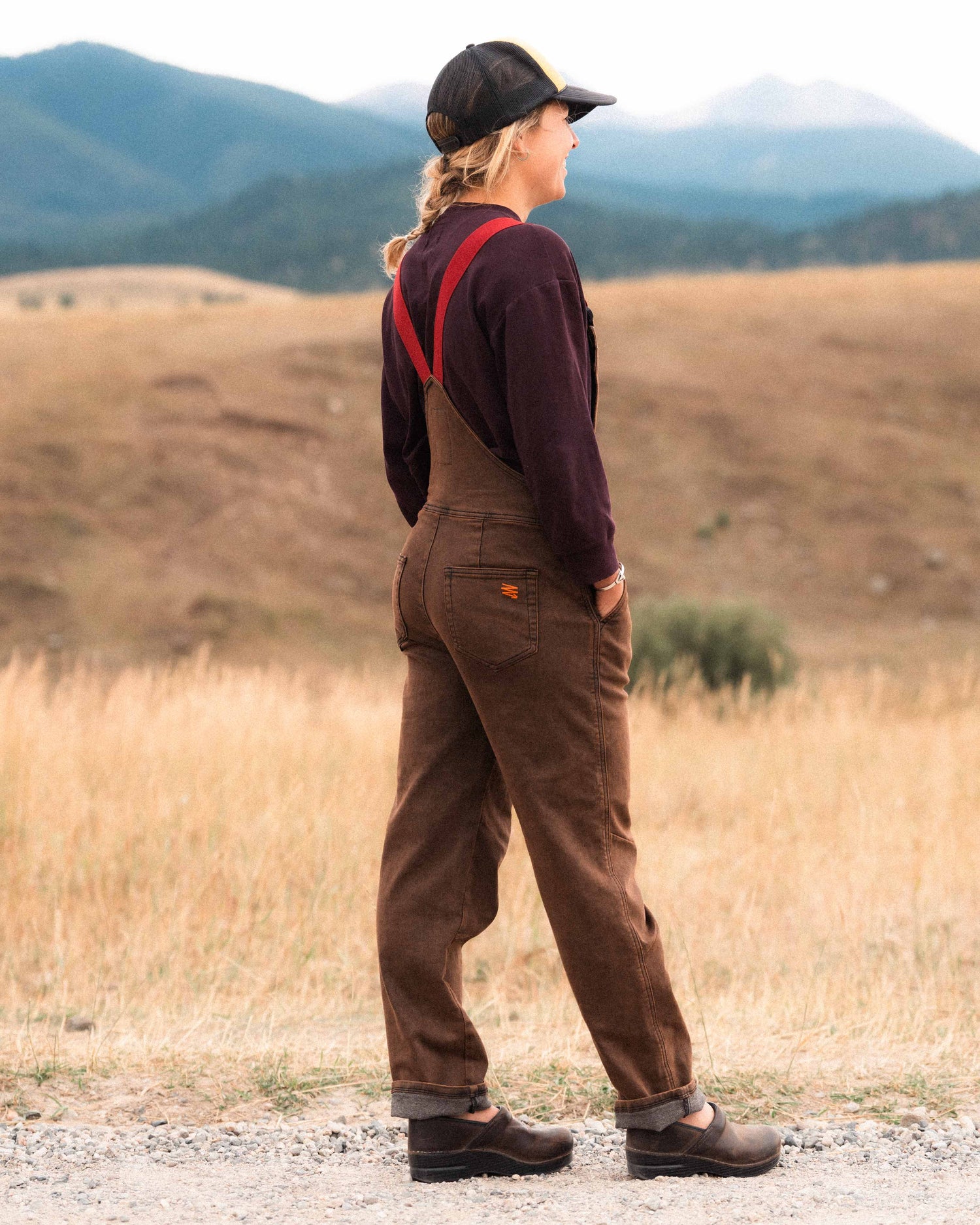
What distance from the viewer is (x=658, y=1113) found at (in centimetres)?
277

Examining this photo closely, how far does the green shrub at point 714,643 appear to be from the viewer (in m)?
A: 12.9

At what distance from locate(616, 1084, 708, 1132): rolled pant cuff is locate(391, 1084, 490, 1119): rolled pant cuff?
13.4 inches

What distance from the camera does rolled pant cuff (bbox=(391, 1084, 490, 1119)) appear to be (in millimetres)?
2867

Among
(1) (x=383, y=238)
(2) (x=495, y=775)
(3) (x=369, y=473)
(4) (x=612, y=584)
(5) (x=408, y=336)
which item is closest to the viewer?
(4) (x=612, y=584)

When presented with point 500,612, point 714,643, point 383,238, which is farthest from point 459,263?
point 383,238

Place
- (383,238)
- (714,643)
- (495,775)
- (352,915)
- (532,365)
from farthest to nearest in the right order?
1. (383,238)
2. (714,643)
3. (352,915)
4. (495,775)
5. (532,365)

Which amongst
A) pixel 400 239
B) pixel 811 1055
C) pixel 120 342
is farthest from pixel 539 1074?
pixel 120 342

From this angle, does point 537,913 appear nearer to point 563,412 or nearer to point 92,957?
point 92,957

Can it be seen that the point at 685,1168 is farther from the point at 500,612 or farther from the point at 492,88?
the point at 492,88

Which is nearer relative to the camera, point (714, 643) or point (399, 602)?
point (399, 602)

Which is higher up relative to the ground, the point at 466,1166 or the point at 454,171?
the point at 454,171

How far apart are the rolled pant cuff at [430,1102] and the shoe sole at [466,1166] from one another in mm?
86

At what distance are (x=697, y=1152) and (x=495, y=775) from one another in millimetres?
892

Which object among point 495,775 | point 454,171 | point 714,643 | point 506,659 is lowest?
point 714,643
